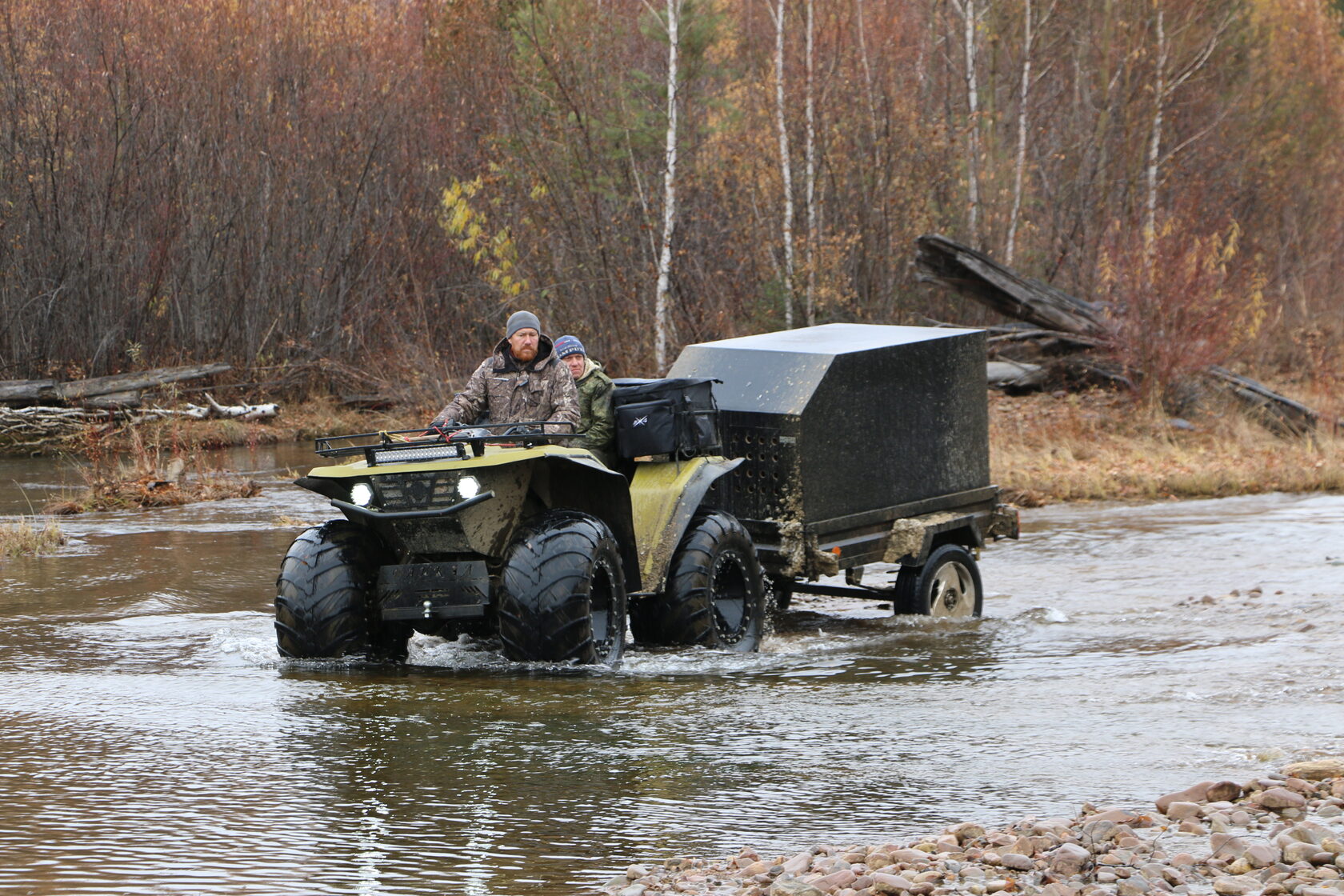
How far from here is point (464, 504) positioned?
7375 millimetres

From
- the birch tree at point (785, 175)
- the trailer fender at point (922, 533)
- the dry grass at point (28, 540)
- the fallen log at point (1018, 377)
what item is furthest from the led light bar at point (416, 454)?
the birch tree at point (785, 175)

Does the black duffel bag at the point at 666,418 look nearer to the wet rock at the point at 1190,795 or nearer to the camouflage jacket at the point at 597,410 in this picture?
the camouflage jacket at the point at 597,410

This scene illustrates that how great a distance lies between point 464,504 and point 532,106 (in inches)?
777

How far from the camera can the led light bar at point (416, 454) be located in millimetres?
7629

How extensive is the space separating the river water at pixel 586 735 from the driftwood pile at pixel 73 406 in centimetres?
1284

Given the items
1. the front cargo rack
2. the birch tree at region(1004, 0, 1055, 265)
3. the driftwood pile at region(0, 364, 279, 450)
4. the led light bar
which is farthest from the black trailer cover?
the birch tree at region(1004, 0, 1055, 265)

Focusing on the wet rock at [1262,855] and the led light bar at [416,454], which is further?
the led light bar at [416,454]

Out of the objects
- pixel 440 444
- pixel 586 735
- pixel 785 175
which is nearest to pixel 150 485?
pixel 440 444

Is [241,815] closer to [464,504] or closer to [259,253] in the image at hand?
[464,504]

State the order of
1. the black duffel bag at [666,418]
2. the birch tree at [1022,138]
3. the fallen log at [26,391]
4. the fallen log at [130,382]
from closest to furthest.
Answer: the black duffel bag at [666,418] → the fallen log at [26,391] → the fallen log at [130,382] → the birch tree at [1022,138]

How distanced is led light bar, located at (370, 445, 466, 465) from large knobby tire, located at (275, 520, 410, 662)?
54cm

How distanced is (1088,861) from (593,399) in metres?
4.82

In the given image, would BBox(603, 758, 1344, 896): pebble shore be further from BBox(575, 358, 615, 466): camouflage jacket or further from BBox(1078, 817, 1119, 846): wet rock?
BBox(575, 358, 615, 466): camouflage jacket

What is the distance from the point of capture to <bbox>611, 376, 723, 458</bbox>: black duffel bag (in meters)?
8.73
